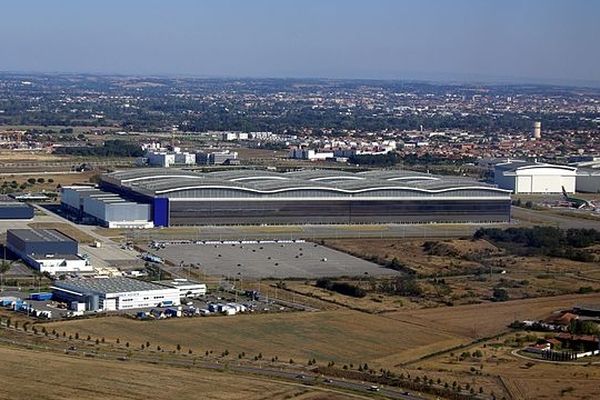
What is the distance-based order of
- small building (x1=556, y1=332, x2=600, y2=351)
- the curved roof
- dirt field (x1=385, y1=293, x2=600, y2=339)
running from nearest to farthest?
small building (x1=556, y1=332, x2=600, y2=351), dirt field (x1=385, y1=293, x2=600, y2=339), the curved roof

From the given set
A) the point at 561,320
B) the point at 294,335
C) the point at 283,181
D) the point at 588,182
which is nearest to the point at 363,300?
the point at 294,335

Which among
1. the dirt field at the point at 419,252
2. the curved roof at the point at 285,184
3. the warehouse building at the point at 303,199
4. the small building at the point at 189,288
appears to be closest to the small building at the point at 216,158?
the curved roof at the point at 285,184

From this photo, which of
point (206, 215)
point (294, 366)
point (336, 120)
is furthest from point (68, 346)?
point (336, 120)

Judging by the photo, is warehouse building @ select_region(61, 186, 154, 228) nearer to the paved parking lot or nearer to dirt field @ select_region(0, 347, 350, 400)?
the paved parking lot

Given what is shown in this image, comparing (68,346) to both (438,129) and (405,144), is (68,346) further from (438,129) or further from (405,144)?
(438,129)

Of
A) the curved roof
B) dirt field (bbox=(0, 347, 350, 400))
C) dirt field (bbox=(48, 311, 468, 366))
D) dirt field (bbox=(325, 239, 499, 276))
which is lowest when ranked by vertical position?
dirt field (bbox=(325, 239, 499, 276))

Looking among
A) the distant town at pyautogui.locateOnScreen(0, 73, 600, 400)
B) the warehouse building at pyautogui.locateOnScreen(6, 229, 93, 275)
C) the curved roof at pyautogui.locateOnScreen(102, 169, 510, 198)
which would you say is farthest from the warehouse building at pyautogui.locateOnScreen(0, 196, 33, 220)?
the warehouse building at pyautogui.locateOnScreen(6, 229, 93, 275)
